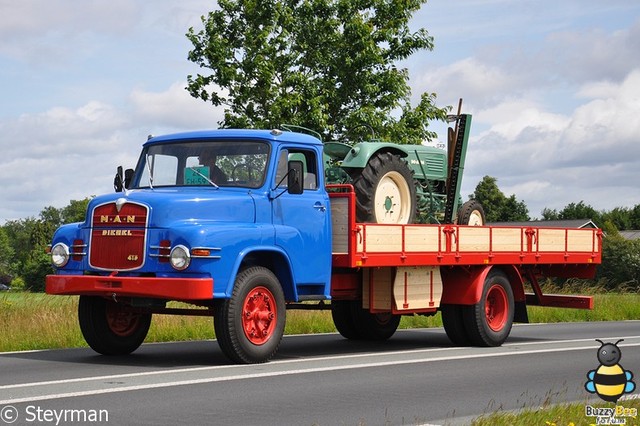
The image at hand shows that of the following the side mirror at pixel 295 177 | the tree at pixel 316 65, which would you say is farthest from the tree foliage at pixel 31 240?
the side mirror at pixel 295 177

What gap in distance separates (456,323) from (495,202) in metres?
84.8

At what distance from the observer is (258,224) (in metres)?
12.7

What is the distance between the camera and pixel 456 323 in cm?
1593

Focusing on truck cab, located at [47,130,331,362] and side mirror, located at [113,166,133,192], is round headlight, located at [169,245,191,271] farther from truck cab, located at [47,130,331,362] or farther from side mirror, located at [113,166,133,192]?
side mirror, located at [113,166,133,192]

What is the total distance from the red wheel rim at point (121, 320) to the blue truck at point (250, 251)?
16mm

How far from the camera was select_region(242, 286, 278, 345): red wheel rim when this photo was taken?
12.3 meters

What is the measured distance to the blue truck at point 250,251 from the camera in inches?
473

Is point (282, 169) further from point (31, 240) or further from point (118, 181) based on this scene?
point (31, 240)

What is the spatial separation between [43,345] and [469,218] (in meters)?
7.01

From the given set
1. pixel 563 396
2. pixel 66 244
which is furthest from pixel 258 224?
pixel 563 396

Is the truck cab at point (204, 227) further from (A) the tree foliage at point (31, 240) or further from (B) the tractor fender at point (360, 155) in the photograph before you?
(A) the tree foliage at point (31, 240)

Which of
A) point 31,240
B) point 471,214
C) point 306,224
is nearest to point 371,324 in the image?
point 471,214

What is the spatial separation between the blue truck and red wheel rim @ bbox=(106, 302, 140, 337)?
0.02 metres
